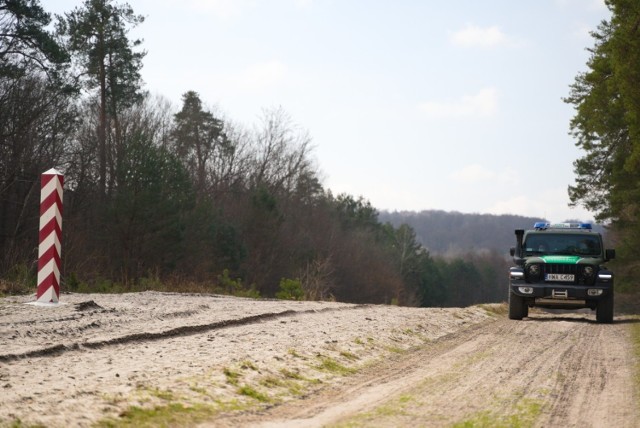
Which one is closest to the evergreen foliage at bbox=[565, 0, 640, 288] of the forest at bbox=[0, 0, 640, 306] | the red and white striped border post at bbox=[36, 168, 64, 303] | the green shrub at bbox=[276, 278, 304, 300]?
the forest at bbox=[0, 0, 640, 306]

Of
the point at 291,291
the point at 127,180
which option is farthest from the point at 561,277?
the point at 127,180

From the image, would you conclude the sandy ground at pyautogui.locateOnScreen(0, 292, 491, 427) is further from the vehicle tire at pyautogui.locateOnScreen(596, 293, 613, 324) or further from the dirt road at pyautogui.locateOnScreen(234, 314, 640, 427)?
the vehicle tire at pyautogui.locateOnScreen(596, 293, 613, 324)

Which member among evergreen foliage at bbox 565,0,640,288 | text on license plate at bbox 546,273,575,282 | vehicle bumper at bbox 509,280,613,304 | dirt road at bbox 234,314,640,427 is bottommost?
dirt road at bbox 234,314,640,427

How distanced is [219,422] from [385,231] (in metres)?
128

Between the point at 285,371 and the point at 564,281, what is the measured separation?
43.6ft

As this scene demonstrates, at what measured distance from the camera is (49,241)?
46.0 ft

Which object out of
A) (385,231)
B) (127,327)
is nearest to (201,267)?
(127,327)

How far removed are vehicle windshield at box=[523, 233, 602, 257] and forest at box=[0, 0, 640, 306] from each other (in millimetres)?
10025

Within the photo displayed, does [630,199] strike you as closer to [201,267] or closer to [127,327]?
[201,267]

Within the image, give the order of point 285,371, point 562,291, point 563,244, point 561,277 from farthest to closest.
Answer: point 563,244, point 561,277, point 562,291, point 285,371

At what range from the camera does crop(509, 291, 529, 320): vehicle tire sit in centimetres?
2089

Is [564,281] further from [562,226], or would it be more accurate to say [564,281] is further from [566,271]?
[562,226]

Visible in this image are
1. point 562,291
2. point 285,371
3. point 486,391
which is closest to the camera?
point 486,391

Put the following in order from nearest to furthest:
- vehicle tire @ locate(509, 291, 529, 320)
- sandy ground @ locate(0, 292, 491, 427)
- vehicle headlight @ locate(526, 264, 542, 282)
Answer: sandy ground @ locate(0, 292, 491, 427) → vehicle headlight @ locate(526, 264, 542, 282) → vehicle tire @ locate(509, 291, 529, 320)
